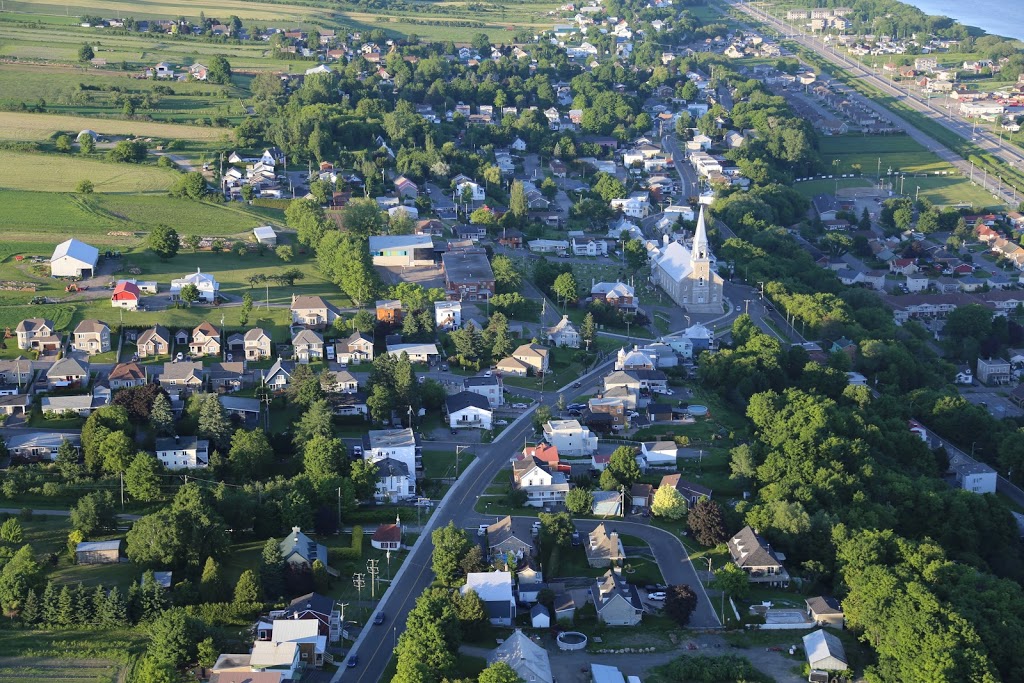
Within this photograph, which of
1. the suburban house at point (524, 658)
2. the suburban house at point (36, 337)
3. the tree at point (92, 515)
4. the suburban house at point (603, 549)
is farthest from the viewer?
the suburban house at point (36, 337)

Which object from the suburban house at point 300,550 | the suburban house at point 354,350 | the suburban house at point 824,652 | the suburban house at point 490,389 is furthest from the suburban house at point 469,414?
the suburban house at point 824,652

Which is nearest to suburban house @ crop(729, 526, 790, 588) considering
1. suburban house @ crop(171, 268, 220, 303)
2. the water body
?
suburban house @ crop(171, 268, 220, 303)

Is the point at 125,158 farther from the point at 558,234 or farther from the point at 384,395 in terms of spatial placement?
the point at 384,395

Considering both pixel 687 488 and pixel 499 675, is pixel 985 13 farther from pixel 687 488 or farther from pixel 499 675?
pixel 499 675

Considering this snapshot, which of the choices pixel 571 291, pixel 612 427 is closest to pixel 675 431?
pixel 612 427

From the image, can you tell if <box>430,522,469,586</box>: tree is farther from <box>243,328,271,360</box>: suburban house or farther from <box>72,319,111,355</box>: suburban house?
<box>72,319,111,355</box>: suburban house

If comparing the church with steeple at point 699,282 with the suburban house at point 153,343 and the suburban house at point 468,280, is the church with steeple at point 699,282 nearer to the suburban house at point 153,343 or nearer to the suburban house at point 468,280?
the suburban house at point 468,280

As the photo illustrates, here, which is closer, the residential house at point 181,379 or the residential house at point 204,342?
the residential house at point 181,379
